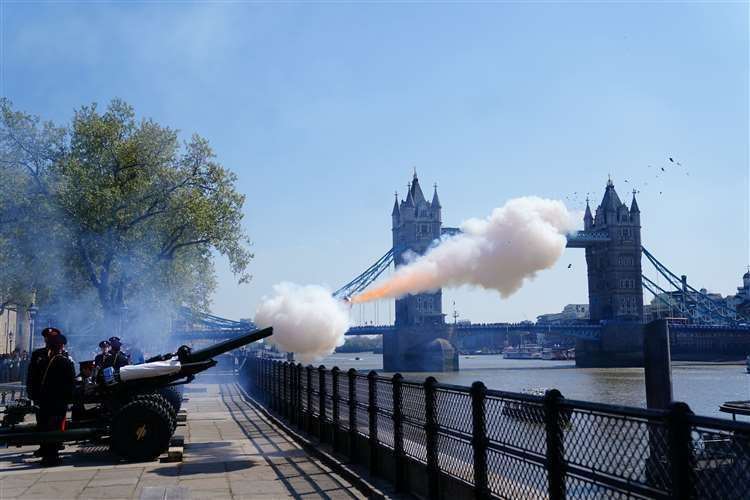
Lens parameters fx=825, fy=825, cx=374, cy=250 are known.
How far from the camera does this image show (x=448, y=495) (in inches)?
331

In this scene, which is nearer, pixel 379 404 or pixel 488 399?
pixel 488 399

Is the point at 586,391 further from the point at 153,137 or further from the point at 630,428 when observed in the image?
the point at 630,428

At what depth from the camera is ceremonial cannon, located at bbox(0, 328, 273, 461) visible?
12.3 metres

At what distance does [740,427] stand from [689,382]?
223ft

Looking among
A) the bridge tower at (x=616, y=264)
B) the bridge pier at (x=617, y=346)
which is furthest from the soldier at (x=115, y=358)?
the bridge tower at (x=616, y=264)

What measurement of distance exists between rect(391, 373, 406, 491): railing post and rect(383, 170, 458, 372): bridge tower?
75.6 m

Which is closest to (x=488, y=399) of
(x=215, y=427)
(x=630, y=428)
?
(x=630, y=428)

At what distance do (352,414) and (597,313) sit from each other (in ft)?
445

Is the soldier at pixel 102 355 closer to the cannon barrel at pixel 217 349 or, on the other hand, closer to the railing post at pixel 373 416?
the cannon barrel at pixel 217 349

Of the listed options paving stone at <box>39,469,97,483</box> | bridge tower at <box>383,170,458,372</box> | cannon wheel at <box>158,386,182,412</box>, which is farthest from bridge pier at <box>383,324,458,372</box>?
paving stone at <box>39,469,97,483</box>

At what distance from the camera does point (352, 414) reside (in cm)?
1275

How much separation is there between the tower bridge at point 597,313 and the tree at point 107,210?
4649 centimetres

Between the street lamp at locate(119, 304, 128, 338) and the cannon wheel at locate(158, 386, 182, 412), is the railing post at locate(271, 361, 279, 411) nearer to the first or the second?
the cannon wheel at locate(158, 386, 182, 412)

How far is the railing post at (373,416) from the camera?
11.2 m
